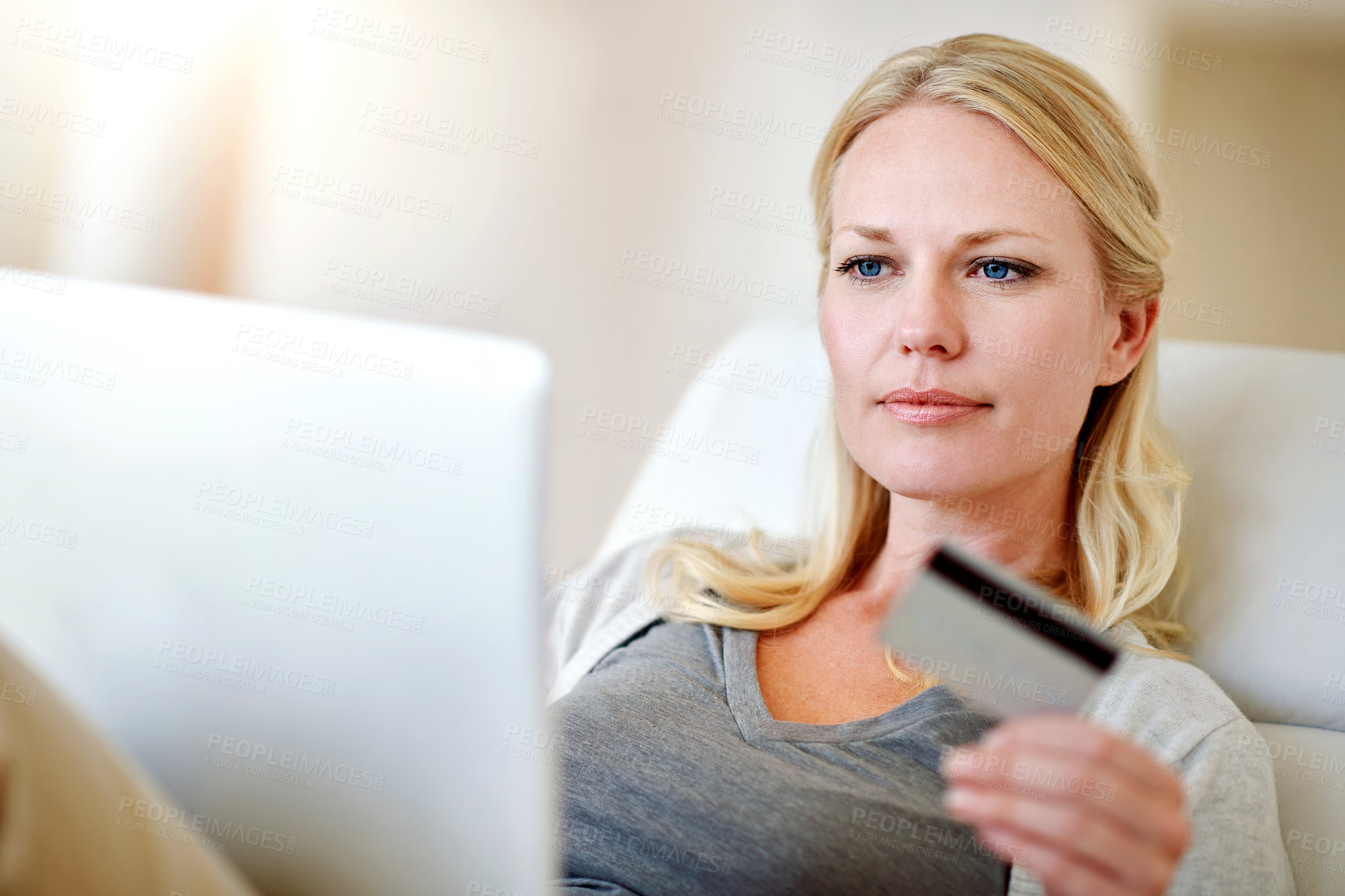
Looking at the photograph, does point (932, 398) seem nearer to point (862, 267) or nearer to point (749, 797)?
point (862, 267)

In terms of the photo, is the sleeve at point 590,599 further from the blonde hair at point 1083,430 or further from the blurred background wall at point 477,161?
the blurred background wall at point 477,161

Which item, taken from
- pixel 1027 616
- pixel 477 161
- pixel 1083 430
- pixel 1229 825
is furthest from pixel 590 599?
pixel 477 161

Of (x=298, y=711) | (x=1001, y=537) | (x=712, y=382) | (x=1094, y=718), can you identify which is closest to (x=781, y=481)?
(x=712, y=382)

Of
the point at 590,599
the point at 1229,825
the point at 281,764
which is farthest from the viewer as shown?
the point at 590,599

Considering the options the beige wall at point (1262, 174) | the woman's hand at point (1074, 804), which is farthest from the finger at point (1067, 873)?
the beige wall at point (1262, 174)

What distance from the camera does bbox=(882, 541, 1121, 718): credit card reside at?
1.96 feet

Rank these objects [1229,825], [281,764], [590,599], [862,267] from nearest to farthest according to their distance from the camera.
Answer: [281,764], [1229,825], [862,267], [590,599]

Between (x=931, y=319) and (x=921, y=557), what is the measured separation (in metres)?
0.35

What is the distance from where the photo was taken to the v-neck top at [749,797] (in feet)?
3.14

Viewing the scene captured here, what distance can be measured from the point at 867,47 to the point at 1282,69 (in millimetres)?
808

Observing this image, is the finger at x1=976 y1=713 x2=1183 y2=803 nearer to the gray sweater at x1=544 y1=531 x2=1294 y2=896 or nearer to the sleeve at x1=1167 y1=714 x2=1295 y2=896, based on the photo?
the gray sweater at x1=544 y1=531 x2=1294 y2=896

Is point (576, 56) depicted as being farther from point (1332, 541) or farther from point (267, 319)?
point (267, 319)

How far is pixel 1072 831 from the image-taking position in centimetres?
69

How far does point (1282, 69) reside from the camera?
1.93m
